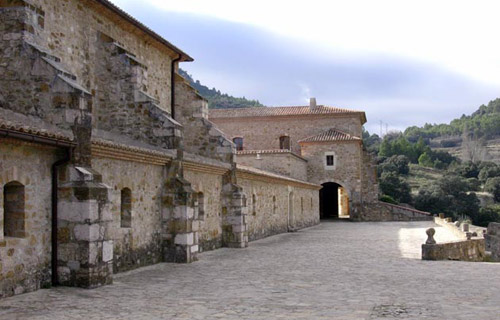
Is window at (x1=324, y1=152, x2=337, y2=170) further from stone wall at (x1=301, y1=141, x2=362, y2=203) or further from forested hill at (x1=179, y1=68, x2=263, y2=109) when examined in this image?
forested hill at (x1=179, y1=68, x2=263, y2=109)

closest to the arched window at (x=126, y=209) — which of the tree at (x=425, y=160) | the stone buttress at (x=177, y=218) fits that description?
the stone buttress at (x=177, y=218)

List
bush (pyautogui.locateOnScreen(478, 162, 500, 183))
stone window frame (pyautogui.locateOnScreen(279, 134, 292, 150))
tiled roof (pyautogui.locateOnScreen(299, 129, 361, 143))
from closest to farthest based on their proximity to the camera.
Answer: tiled roof (pyautogui.locateOnScreen(299, 129, 361, 143)), stone window frame (pyautogui.locateOnScreen(279, 134, 292, 150)), bush (pyautogui.locateOnScreen(478, 162, 500, 183))

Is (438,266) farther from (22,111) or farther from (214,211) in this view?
(22,111)

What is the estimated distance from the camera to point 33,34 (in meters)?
10.6

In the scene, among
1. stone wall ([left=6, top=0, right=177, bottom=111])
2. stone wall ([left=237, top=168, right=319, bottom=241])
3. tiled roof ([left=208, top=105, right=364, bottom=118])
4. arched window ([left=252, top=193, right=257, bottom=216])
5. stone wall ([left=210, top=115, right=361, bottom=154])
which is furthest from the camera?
tiled roof ([left=208, top=105, right=364, bottom=118])

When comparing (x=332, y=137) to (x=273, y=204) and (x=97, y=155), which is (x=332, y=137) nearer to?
(x=273, y=204)

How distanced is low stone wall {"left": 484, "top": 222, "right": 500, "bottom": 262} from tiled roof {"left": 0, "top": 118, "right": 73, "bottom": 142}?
2079 centimetres

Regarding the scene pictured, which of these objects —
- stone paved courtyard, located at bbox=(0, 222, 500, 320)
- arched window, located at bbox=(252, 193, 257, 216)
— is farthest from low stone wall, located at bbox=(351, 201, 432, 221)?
stone paved courtyard, located at bbox=(0, 222, 500, 320)

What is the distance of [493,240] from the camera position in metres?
26.5

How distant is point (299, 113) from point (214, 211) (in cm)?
2839

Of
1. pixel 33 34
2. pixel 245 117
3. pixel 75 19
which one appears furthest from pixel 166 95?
pixel 245 117

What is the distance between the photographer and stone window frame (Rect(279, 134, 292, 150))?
45.4 m

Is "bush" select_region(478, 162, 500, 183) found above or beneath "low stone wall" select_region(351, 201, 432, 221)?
above

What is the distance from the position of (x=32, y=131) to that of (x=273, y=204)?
58.5 ft
